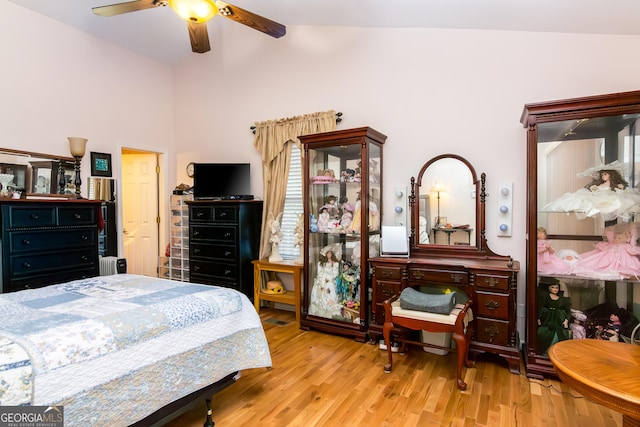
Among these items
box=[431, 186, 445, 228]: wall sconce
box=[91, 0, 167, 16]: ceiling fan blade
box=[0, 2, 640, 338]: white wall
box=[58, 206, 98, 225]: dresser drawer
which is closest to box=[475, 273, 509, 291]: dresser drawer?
box=[0, 2, 640, 338]: white wall

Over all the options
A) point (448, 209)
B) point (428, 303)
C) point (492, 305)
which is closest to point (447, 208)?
point (448, 209)

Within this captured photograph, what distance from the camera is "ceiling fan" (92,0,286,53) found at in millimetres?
2211

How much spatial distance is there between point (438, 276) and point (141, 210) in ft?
14.7

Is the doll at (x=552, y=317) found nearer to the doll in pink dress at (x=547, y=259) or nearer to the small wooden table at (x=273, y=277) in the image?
the doll in pink dress at (x=547, y=259)

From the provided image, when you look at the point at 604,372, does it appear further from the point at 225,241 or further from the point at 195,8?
the point at 225,241

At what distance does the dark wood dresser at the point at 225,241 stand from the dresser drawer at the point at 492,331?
2536 millimetres

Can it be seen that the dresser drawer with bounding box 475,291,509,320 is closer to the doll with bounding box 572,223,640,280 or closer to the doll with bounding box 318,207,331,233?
the doll with bounding box 572,223,640,280

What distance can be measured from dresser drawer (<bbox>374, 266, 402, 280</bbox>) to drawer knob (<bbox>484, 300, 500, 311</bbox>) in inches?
27.7

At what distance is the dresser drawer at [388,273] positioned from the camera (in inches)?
121

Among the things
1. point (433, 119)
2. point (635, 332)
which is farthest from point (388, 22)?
point (635, 332)

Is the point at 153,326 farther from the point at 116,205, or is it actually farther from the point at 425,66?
the point at 116,205

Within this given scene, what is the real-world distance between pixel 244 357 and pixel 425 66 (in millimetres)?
3011

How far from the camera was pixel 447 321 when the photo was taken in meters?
2.46

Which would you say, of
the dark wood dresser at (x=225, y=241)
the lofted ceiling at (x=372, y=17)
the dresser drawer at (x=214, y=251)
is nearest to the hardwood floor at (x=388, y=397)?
the dark wood dresser at (x=225, y=241)
